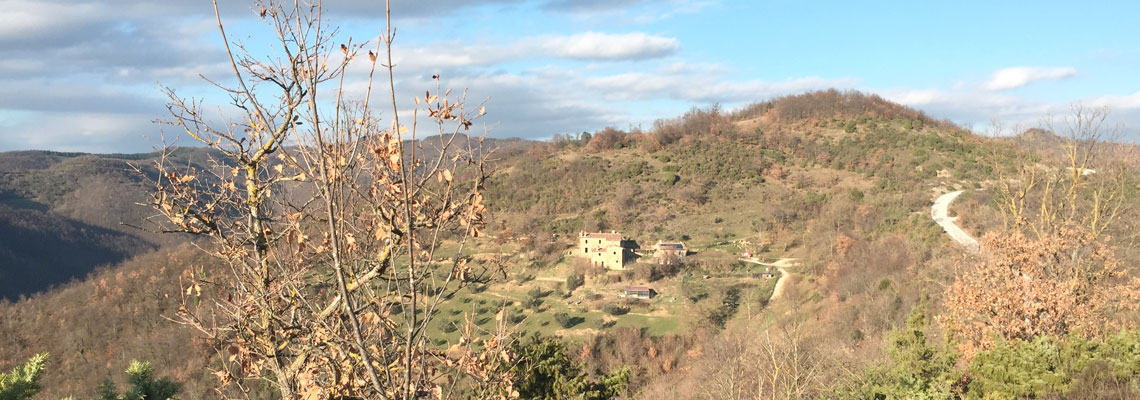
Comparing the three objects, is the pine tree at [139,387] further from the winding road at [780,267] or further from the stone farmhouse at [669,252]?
the stone farmhouse at [669,252]

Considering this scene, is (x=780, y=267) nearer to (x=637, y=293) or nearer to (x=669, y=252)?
(x=669, y=252)

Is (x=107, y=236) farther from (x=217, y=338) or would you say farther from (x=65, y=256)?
(x=217, y=338)

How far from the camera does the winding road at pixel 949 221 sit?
25.9 m

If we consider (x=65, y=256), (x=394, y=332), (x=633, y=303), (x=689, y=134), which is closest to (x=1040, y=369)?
(x=394, y=332)

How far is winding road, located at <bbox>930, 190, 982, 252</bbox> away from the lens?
84.9ft

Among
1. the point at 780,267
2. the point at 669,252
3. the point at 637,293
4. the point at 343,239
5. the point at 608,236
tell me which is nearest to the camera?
the point at 343,239

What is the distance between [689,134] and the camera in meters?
56.3

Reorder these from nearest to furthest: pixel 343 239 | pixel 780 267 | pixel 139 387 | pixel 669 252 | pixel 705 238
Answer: pixel 343 239, pixel 139 387, pixel 780 267, pixel 669 252, pixel 705 238

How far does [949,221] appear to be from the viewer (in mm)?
30891

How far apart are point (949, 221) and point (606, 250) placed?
16.9m

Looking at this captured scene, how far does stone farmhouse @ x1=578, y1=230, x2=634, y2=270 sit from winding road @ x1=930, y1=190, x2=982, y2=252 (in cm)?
1536

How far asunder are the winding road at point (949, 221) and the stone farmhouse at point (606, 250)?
50.4 ft

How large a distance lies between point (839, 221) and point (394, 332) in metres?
Answer: 35.8

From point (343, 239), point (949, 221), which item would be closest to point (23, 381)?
point (343, 239)
